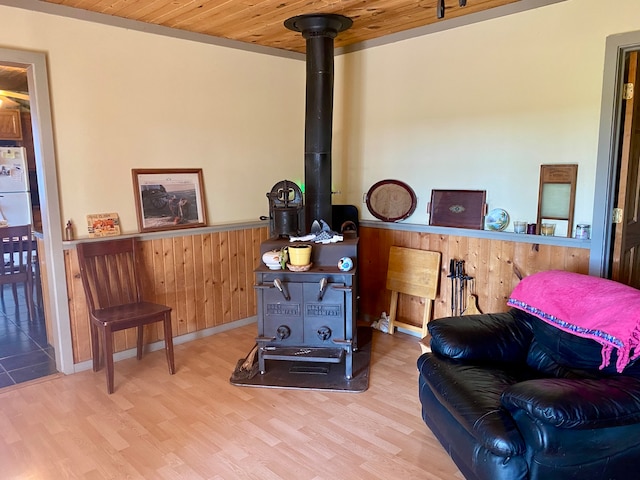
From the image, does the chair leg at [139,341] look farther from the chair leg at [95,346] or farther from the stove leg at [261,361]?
the stove leg at [261,361]

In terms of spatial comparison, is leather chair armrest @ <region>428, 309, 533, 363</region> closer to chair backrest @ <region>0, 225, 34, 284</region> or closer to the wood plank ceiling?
the wood plank ceiling

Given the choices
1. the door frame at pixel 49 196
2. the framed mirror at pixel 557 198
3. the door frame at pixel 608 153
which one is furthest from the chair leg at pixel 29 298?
the door frame at pixel 608 153

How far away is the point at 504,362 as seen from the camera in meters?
2.36

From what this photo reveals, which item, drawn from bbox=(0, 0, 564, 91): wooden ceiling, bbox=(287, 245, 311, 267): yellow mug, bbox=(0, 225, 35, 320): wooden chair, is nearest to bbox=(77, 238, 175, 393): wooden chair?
bbox=(287, 245, 311, 267): yellow mug

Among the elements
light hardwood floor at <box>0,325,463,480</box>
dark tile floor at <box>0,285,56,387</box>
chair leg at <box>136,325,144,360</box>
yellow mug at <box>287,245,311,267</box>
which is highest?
yellow mug at <box>287,245,311,267</box>

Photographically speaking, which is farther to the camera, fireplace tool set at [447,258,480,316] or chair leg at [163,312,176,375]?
fireplace tool set at [447,258,480,316]

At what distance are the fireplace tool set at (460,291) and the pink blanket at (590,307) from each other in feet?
3.10

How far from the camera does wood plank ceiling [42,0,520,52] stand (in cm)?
294

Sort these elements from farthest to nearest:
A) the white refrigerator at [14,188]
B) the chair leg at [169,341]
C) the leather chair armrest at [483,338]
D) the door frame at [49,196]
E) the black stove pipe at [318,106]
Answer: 1. the white refrigerator at [14,188]
2. the black stove pipe at [318,106]
3. the chair leg at [169,341]
4. the door frame at [49,196]
5. the leather chair armrest at [483,338]

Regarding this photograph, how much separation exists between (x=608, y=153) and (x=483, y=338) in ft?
4.77

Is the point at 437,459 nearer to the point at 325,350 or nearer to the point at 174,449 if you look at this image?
the point at 325,350

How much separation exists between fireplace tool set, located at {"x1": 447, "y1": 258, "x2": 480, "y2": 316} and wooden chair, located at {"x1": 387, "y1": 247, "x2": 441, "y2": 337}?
0.14 metres

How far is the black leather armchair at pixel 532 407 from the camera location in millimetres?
1668

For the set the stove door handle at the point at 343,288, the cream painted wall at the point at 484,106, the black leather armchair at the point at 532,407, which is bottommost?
the black leather armchair at the point at 532,407
